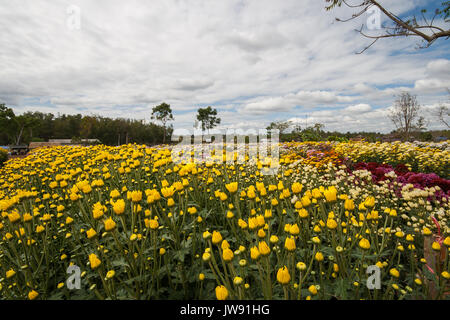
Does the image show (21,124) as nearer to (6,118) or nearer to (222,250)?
(6,118)

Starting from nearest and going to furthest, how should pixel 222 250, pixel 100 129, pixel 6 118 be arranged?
1. pixel 222 250
2. pixel 6 118
3. pixel 100 129

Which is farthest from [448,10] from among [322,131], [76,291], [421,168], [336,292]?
[76,291]

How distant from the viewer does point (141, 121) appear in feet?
166

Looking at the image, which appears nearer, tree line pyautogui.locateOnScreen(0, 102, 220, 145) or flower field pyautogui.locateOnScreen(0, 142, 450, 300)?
flower field pyautogui.locateOnScreen(0, 142, 450, 300)

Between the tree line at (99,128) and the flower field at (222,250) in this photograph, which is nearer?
the flower field at (222,250)

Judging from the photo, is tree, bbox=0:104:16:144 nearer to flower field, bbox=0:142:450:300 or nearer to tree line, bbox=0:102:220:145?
tree line, bbox=0:102:220:145

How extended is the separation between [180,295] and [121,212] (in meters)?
0.75

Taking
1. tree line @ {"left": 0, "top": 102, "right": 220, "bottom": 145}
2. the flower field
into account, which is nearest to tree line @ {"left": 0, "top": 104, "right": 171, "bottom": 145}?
tree line @ {"left": 0, "top": 102, "right": 220, "bottom": 145}

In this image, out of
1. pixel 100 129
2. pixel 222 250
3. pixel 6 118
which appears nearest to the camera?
pixel 222 250

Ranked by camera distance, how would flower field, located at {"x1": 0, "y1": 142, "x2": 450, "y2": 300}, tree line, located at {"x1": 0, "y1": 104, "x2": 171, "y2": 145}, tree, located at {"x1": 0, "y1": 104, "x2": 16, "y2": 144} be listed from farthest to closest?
tree line, located at {"x1": 0, "y1": 104, "x2": 171, "y2": 145}
tree, located at {"x1": 0, "y1": 104, "x2": 16, "y2": 144}
flower field, located at {"x1": 0, "y1": 142, "x2": 450, "y2": 300}

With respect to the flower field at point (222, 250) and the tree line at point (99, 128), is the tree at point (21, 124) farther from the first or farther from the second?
the flower field at point (222, 250)

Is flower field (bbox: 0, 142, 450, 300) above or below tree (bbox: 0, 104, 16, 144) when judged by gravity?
below

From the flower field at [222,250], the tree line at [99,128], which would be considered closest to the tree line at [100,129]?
the tree line at [99,128]

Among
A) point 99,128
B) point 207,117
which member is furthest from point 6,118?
point 207,117
